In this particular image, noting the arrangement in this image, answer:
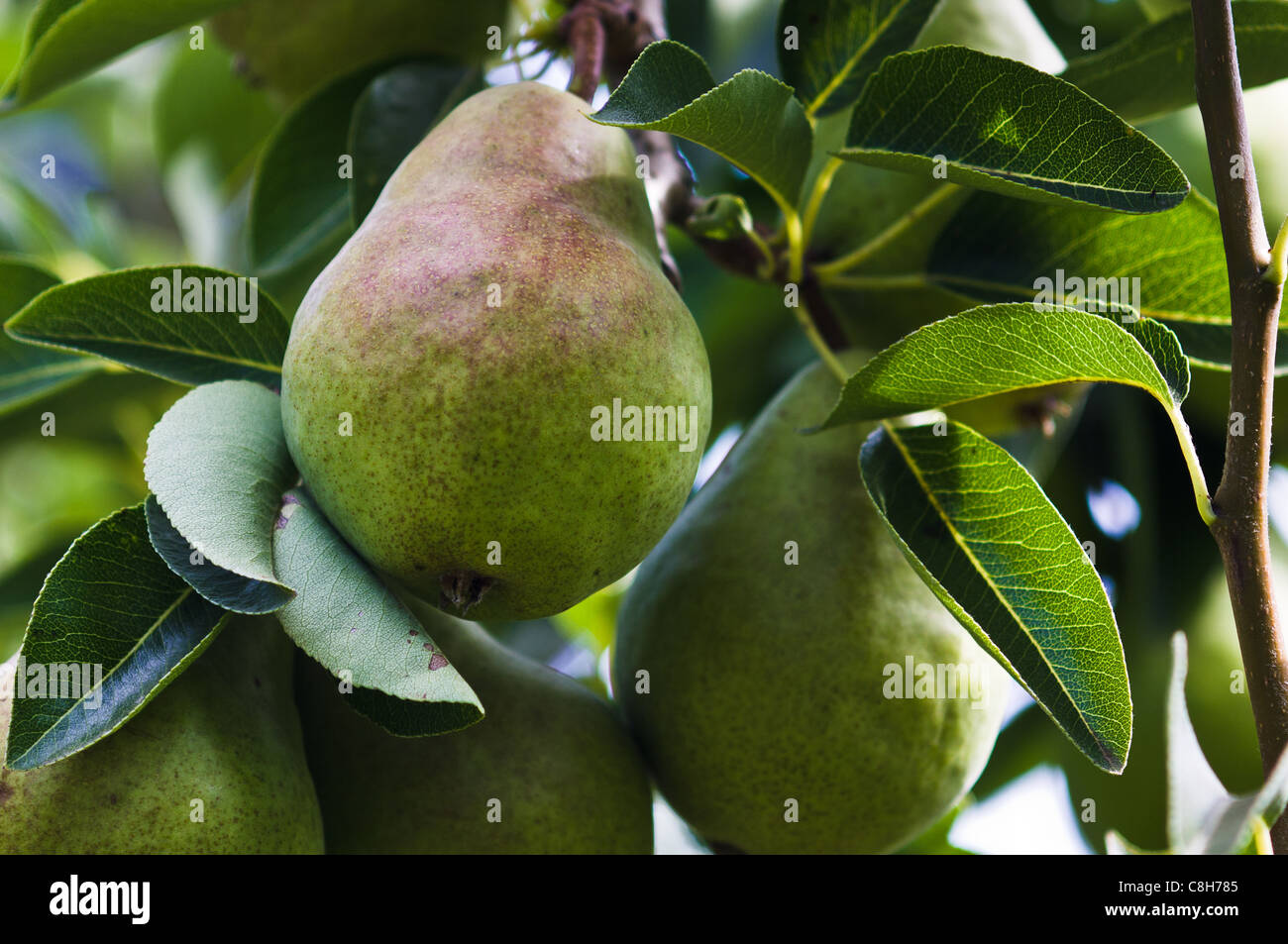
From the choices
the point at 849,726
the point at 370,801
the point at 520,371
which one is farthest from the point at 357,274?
the point at 849,726

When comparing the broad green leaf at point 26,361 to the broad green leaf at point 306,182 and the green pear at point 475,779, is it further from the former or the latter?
the green pear at point 475,779

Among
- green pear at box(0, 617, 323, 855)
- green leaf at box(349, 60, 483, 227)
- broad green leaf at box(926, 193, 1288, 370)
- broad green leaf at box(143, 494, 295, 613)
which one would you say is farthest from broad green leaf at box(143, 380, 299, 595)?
broad green leaf at box(926, 193, 1288, 370)

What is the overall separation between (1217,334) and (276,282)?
1.18m

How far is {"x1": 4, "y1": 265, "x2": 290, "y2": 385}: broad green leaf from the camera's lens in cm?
100

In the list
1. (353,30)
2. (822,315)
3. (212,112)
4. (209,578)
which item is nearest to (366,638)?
(209,578)

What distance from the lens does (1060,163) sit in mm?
867

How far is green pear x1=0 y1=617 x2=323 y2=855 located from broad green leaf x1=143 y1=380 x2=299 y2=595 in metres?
0.14

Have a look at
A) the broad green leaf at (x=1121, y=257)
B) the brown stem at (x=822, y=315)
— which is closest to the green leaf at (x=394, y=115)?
the brown stem at (x=822, y=315)

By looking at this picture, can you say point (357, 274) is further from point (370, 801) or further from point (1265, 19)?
point (1265, 19)

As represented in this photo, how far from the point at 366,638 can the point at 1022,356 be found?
49 cm

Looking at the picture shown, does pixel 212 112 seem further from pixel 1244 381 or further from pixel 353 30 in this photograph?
pixel 1244 381

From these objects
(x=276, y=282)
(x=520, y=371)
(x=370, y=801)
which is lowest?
(x=370, y=801)
